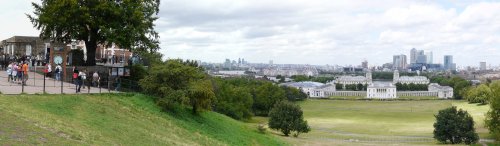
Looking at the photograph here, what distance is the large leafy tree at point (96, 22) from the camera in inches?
1519

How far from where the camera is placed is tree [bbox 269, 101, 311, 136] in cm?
6006

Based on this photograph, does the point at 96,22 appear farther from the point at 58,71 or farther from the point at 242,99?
the point at 242,99

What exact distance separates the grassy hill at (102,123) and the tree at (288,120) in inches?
878

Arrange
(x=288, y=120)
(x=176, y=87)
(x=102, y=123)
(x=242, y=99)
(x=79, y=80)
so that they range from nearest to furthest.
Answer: (x=102, y=123), (x=79, y=80), (x=176, y=87), (x=288, y=120), (x=242, y=99)

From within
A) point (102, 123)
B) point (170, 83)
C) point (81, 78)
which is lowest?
point (102, 123)

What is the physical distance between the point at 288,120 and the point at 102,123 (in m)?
38.9

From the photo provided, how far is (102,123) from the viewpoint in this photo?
2430 cm

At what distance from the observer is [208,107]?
35.4 m

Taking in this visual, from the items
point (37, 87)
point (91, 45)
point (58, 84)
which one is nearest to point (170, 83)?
point (58, 84)

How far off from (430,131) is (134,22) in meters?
49.3

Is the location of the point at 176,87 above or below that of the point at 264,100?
A: above

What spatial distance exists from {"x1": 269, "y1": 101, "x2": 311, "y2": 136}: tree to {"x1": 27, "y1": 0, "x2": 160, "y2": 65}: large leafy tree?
74.8 feet

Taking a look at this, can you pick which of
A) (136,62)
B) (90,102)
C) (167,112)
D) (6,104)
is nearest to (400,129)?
(136,62)

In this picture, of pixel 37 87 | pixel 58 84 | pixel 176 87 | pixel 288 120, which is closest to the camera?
pixel 37 87
